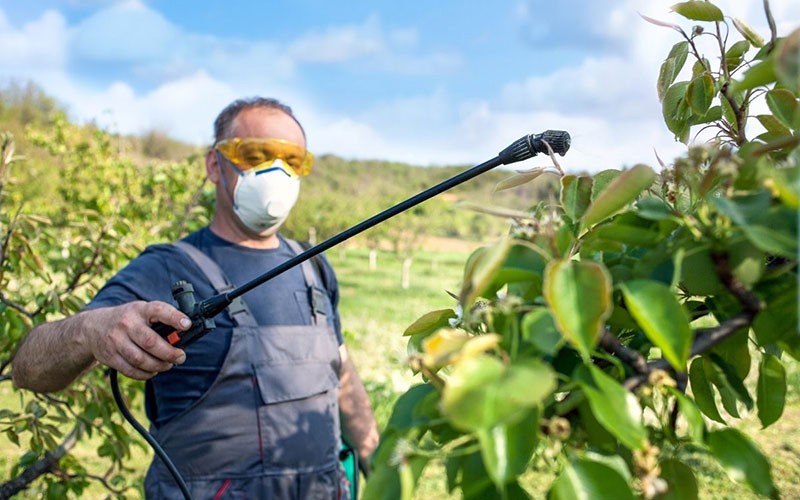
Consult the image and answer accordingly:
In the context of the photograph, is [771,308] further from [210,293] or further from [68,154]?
[68,154]

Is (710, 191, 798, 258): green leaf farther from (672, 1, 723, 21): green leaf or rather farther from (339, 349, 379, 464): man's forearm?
(339, 349, 379, 464): man's forearm

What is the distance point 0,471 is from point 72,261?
2.85 metres

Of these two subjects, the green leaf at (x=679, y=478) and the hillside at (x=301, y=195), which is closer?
the green leaf at (x=679, y=478)

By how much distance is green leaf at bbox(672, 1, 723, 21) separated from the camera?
98cm

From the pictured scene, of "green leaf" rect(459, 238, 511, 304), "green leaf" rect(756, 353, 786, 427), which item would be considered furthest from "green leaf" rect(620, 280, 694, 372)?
"green leaf" rect(756, 353, 786, 427)

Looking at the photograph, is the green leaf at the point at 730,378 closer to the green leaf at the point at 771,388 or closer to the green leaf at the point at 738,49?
the green leaf at the point at 771,388

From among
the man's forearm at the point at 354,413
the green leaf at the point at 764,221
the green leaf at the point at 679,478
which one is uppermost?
the green leaf at the point at 764,221

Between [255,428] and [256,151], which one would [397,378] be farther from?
[255,428]

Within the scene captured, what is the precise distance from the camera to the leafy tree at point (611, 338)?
557 mm

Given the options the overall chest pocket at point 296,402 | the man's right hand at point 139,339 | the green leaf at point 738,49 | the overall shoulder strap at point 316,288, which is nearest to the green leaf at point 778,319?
the green leaf at point 738,49

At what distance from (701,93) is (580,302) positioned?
0.61 m

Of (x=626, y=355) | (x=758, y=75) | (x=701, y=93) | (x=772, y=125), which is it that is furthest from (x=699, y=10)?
(x=626, y=355)

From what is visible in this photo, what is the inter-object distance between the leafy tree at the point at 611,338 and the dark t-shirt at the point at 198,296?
152cm

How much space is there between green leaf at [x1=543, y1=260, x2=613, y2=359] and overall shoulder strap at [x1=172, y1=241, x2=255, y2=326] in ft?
5.80
